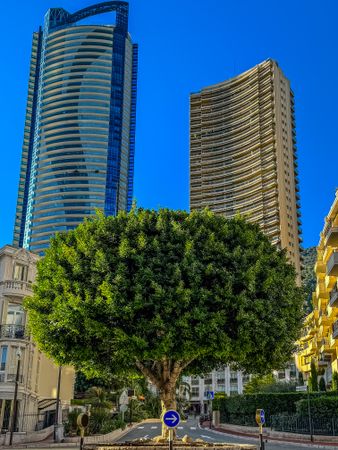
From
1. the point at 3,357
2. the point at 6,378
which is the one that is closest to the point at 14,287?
the point at 3,357

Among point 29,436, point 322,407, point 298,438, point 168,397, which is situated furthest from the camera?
point 322,407

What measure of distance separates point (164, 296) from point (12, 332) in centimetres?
2018

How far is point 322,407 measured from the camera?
3550cm

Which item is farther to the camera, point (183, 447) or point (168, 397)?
point (168, 397)

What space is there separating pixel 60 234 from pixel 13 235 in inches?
6852

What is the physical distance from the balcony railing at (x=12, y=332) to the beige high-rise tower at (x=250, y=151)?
321 feet

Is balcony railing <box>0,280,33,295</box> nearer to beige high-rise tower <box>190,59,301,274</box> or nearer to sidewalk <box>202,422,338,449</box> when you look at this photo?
sidewalk <box>202,422,338,449</box>

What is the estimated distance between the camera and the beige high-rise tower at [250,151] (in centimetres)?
13825

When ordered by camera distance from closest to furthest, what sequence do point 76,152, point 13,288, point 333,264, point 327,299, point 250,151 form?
point 13,288
point 333,264
point 327,299
point 250,151
point 76,152

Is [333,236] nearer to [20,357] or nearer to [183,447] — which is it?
[20,357]

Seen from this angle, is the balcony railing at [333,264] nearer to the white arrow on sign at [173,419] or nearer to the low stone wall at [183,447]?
the low stone wall at [183,447]

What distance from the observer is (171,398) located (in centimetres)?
2266

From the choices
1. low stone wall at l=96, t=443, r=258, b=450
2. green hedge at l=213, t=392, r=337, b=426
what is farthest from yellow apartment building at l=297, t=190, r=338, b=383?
low stone wall at l=96, t=443, r=258, b=450

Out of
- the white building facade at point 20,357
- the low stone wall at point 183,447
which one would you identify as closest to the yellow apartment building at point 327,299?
the white building facade at point 20,357
